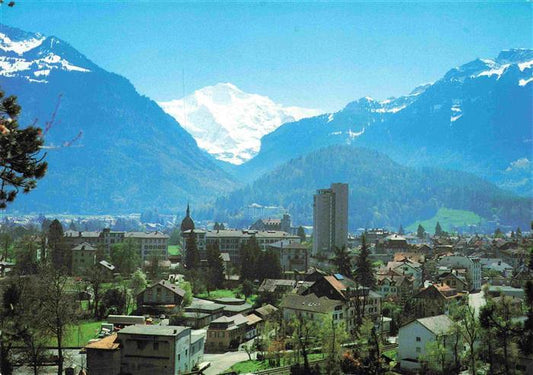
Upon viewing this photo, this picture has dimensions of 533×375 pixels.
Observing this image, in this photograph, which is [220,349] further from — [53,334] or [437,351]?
[437,351]

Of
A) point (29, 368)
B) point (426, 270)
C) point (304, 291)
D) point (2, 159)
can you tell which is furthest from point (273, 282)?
point (2, 159)

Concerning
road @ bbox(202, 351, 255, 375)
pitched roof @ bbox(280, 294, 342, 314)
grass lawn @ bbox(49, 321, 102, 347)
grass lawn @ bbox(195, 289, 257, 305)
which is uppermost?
pitched roof @ bbox(280, 294, 342, 314)

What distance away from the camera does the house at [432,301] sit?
60969mm

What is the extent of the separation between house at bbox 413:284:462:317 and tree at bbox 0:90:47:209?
170 ft

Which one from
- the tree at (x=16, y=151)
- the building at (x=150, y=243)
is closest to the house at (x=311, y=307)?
the tree at (x=16, y=151)

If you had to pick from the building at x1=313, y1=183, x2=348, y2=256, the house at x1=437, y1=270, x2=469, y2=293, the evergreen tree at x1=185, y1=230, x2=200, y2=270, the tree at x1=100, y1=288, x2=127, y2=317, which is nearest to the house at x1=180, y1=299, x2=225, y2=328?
the tree at x1=100, y1=288, x2=127, y2=317

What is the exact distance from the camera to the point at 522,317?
42.5 meters

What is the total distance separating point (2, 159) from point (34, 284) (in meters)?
45.0

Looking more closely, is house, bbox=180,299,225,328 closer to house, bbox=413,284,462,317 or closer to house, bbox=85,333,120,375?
house, bbox=413,284,462,317

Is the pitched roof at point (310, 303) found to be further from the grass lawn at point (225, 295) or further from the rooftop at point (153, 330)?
the grass lawn at point (225, 295)

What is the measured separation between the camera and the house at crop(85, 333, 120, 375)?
1597 inches

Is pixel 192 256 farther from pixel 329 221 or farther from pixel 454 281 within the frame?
pixel 329 221

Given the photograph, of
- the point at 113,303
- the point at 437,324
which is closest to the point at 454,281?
the point at 437,324

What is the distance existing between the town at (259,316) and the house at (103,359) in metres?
0.07
